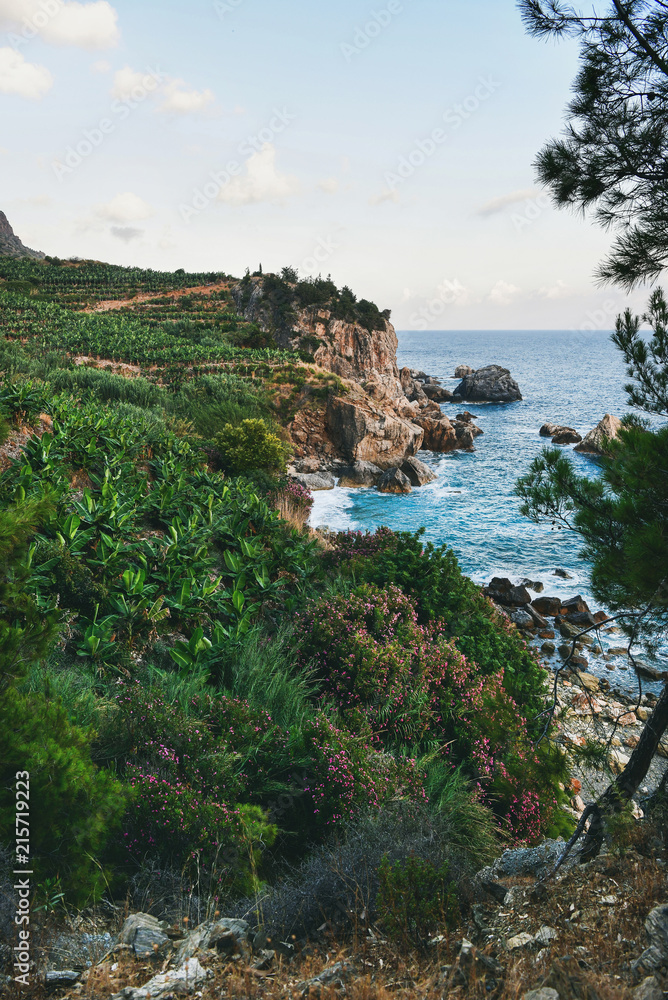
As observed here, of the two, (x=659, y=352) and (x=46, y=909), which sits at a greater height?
(x=659, y=352)

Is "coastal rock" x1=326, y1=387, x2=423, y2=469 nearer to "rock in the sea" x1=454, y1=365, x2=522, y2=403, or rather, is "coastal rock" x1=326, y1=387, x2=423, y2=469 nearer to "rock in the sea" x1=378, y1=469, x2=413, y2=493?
"rock in the sea" x1=378, y1=469, x2=413, y2=493

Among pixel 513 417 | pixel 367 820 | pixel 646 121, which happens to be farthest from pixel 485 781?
pixel 513 417

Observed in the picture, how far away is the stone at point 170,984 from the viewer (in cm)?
216

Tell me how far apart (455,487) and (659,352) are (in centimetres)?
1982

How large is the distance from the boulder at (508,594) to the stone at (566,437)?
75.1 ft

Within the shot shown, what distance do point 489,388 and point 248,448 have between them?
42312mm

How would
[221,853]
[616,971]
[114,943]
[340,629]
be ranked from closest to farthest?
[616,971] < [114,943] < [221,853] < [340,629]

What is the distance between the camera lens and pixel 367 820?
11.1ft

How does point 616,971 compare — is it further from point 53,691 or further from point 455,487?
point 455,487

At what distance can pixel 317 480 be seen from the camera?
2150 centimetres

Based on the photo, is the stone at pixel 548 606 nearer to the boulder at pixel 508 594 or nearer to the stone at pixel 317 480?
the boulder at pixel 508 594

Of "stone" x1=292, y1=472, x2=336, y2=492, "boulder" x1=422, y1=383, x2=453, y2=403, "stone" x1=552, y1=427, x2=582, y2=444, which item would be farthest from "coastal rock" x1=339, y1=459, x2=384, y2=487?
"boulder" x1=422, y1=383, x2=453, y2=403

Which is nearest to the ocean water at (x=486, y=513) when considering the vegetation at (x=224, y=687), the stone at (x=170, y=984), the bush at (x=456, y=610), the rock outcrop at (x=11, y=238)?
the bush at (x=456, y=610)

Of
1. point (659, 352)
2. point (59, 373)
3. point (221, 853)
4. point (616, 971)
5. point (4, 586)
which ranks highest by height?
point (59, 373)
